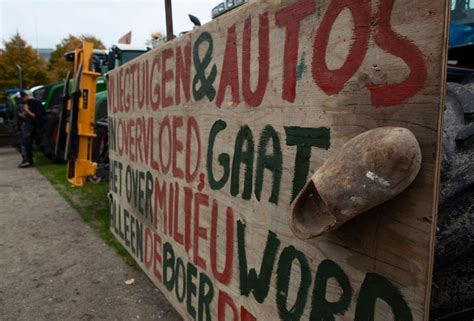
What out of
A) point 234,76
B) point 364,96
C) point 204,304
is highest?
point 234,76

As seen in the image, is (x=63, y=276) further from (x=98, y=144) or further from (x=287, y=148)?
(x=98, y=144)

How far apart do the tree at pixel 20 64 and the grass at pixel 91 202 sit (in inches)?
689

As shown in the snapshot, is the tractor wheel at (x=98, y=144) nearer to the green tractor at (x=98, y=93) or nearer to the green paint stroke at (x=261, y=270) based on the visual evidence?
the green tractor at (x=98, y=93)

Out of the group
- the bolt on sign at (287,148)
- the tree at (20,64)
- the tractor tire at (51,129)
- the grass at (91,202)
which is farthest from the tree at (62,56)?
the bolt on sign at (287,148)

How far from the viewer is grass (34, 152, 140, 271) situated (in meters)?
4.09

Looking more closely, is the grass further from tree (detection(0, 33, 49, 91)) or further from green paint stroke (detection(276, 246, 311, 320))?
tree (detection(0, 33, 49, 91))

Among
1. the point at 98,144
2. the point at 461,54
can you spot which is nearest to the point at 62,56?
the point at 98,144

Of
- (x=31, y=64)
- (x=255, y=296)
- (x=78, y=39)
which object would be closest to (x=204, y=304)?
(x=255, y=296)

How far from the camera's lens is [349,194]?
0.99 m

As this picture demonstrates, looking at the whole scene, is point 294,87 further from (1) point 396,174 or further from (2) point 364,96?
(1) point 396,174

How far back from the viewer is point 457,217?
136 centimetres

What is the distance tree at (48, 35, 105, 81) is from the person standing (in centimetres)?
1568

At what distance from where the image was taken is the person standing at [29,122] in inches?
345

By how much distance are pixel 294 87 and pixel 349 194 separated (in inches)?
22.1
